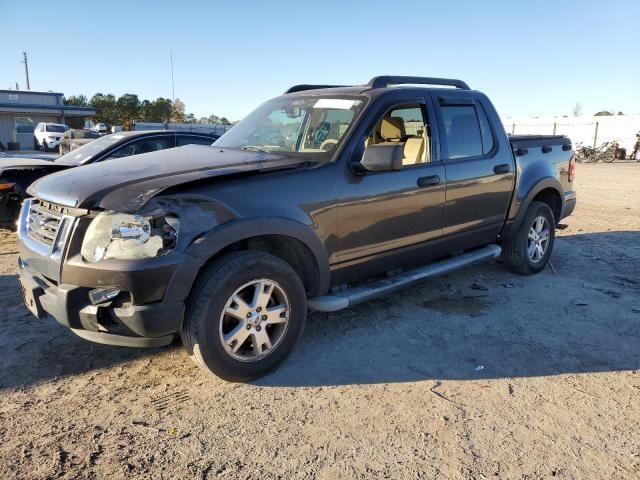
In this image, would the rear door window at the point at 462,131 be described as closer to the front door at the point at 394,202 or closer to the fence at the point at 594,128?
the front door at the point at 394,202

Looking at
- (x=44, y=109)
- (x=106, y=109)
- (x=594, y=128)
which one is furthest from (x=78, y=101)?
(x=594, y=128)

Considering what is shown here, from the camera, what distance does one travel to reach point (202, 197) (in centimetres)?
303

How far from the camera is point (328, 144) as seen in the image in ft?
12.8

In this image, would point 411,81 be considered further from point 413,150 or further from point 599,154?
point 599,154

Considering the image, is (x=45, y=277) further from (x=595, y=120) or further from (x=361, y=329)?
(x=595, y=120)

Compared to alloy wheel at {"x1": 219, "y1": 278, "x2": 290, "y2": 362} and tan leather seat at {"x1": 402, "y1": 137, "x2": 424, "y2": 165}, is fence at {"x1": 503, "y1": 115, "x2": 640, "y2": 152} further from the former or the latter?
alloy wheel at {"x1": 219, "y1": 278, "x2": 290, "y2": 362}

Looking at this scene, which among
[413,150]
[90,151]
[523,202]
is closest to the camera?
[413,150]

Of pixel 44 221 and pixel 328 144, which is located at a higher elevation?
pixel 328 144

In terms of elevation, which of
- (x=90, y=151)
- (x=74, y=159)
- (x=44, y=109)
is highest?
(x=44, y=109)

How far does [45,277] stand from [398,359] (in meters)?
2.41

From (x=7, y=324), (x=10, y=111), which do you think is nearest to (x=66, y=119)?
(x=10, y=111)

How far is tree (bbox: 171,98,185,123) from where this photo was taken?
62944 mm

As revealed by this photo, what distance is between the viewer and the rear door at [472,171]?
180 inches

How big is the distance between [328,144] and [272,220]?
944 millimetres
